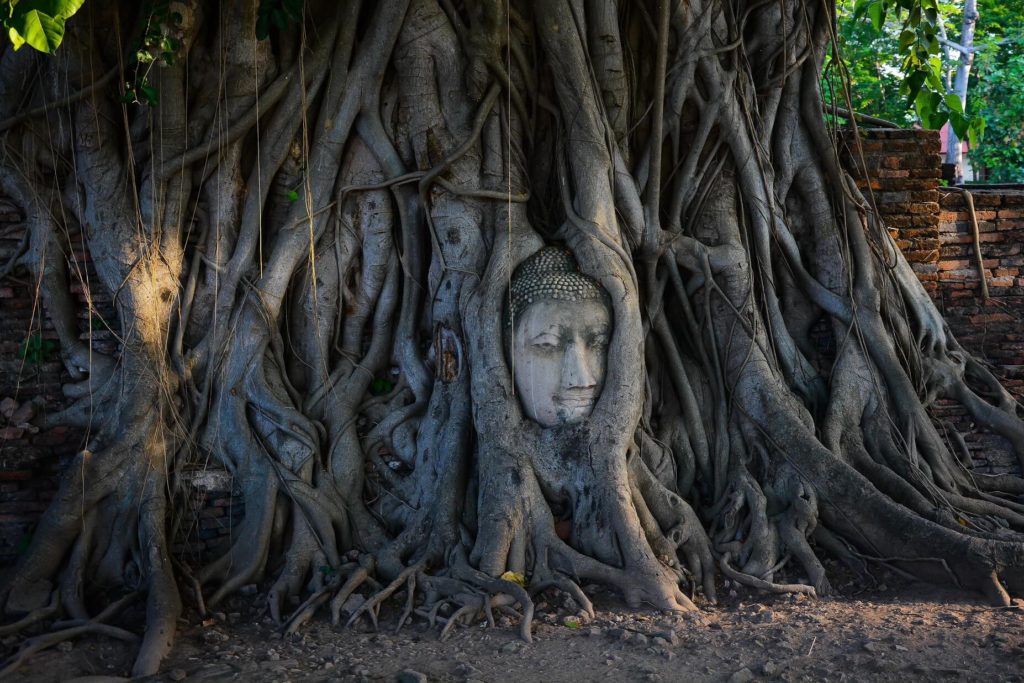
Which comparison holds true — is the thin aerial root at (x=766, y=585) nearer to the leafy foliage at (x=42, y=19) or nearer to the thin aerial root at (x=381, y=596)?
the thin aerial root at (x=381, y=596)

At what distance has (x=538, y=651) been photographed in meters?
3.57

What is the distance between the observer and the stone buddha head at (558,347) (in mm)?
4355

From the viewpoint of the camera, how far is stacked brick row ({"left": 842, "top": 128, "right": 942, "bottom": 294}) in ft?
18.6

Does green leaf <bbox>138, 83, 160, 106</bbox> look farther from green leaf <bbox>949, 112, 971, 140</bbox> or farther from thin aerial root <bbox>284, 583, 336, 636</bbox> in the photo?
green leaf <bbox>949, 112, 971, 140</bbox>

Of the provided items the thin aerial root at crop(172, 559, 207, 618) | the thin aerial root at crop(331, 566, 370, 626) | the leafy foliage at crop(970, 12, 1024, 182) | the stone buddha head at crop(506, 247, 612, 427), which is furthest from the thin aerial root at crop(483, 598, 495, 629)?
the leafy foliage at crop(970, 12, 1024, 182)

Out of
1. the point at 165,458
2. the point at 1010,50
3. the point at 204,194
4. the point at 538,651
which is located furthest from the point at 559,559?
the point at 1010,50

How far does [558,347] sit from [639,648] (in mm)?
1374

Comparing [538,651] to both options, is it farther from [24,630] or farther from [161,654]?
[24,630]

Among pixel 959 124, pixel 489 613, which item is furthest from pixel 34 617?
pixel 959 124

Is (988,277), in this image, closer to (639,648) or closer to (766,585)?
(766,585)

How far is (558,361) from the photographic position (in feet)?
14.3

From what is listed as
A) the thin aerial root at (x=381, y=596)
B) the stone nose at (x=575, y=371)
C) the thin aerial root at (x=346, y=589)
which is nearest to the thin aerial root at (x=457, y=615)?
the thin aerial root at (x=381, y=596)

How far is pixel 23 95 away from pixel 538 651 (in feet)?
11.4

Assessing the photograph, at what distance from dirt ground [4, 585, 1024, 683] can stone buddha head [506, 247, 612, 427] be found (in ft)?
2.73
